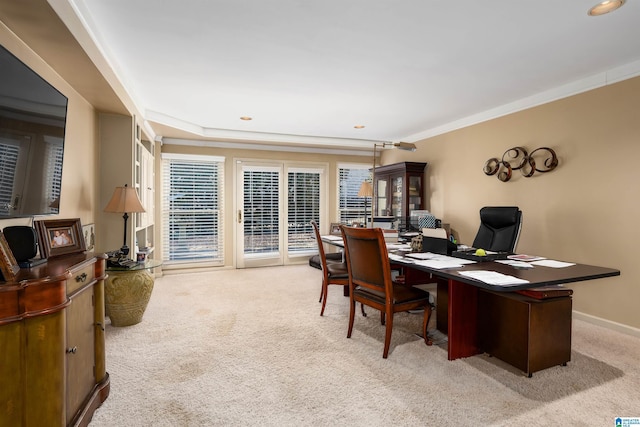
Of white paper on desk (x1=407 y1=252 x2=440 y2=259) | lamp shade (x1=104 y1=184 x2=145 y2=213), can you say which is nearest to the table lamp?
lamp shade (x1=104 y1=184 x2=145 y2=213)

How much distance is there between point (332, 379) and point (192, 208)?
437 cm

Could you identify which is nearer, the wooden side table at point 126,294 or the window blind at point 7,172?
the window blind at point 7,172

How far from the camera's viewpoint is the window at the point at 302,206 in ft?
21.2

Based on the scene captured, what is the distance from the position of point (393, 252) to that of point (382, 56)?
1.67 metres

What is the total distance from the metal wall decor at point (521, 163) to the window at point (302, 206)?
3.10 metres

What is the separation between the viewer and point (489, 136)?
4.49 meters

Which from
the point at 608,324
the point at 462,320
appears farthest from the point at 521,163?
the point at 462,320

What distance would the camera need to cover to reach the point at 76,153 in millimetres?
2965

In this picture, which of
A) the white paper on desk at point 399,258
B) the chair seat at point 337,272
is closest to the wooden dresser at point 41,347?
the white paper on desk at point 399,258

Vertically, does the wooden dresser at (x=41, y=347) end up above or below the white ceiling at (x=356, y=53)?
below

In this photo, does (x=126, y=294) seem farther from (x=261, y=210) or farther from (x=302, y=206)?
(x=302, y=206)

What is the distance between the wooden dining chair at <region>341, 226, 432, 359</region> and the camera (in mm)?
2525

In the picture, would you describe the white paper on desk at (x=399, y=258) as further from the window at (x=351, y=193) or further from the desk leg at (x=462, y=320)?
the window at (x=351, y=193)

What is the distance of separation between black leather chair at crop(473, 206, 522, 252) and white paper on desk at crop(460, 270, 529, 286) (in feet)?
3.91
